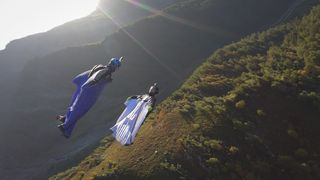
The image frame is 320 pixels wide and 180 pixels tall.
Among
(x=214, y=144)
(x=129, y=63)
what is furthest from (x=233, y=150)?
(x=129, y=63)

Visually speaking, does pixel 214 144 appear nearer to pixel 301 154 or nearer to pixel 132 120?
pixel 301 154

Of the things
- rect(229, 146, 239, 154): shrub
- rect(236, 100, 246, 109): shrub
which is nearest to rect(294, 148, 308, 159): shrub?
rect(229, 146, 239, 154): shrub

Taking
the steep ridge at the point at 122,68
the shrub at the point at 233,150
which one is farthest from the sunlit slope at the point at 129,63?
the shrub at the point at 233,150

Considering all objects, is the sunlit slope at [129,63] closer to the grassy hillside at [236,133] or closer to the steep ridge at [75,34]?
the steep ridge at [75,34]

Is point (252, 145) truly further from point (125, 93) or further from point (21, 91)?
point (21, 91)

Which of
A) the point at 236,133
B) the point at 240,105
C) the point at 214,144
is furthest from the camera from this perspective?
the point at 240,105
